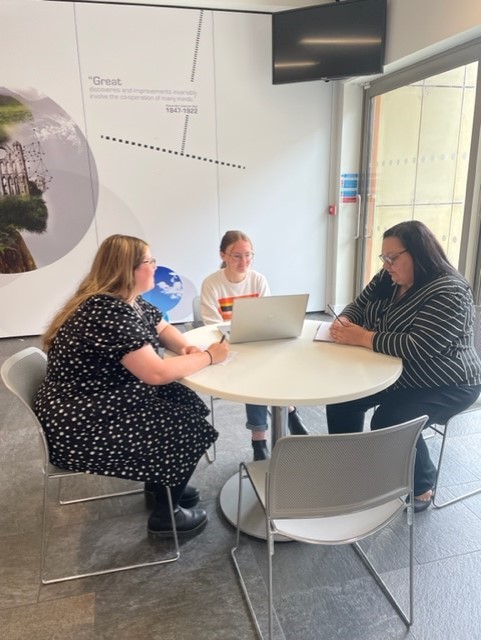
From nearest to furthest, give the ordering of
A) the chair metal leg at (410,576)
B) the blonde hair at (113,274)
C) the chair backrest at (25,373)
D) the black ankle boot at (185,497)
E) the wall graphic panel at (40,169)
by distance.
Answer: the chair metal leg at (410,576), the chair backrest at (25,373), the blonde hair at (113,274), the black ankle boot at (185,497), the wall graphic panel at (40,169)

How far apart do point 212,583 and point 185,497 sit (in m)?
0.44

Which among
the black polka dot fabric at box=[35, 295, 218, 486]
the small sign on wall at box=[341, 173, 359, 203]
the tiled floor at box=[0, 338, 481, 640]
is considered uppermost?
the small sign on wall at box=[341, 173, 359, 203]

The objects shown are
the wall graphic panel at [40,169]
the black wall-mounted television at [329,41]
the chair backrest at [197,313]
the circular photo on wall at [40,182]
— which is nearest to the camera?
the chair backrest at [197,313]

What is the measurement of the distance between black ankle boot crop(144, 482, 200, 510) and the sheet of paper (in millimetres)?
869

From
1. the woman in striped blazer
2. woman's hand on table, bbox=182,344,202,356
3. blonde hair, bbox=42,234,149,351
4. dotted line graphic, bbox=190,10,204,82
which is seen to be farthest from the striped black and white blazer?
dotted line graphic, bbox=190,10,204,82

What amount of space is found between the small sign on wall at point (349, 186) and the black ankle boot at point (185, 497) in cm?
340

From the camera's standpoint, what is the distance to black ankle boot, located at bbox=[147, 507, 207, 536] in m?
1.93

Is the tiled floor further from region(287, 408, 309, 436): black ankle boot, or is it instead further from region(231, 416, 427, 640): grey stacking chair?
region(287, 408, 309, 436): black ankle boot

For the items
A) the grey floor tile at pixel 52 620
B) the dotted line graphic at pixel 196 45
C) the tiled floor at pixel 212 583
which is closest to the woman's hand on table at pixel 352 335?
the tiled floor at pixel 212 583

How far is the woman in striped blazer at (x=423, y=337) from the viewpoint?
6.01 feet

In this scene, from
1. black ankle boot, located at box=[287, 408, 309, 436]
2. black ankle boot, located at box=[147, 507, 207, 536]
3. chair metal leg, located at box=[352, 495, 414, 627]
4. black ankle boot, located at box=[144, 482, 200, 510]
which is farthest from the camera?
black ankle boot, located at box=[287, 408, 309, 436]

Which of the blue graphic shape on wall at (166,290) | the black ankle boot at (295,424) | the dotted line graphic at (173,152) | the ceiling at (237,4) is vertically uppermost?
the ceiling at (237,4)

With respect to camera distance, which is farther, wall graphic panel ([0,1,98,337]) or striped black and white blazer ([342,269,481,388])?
wall graphic panel ([0,1,98,337])

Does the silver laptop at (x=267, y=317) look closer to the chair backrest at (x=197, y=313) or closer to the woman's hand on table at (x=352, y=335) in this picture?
the woman's hand on table at (x=352, y=335)
